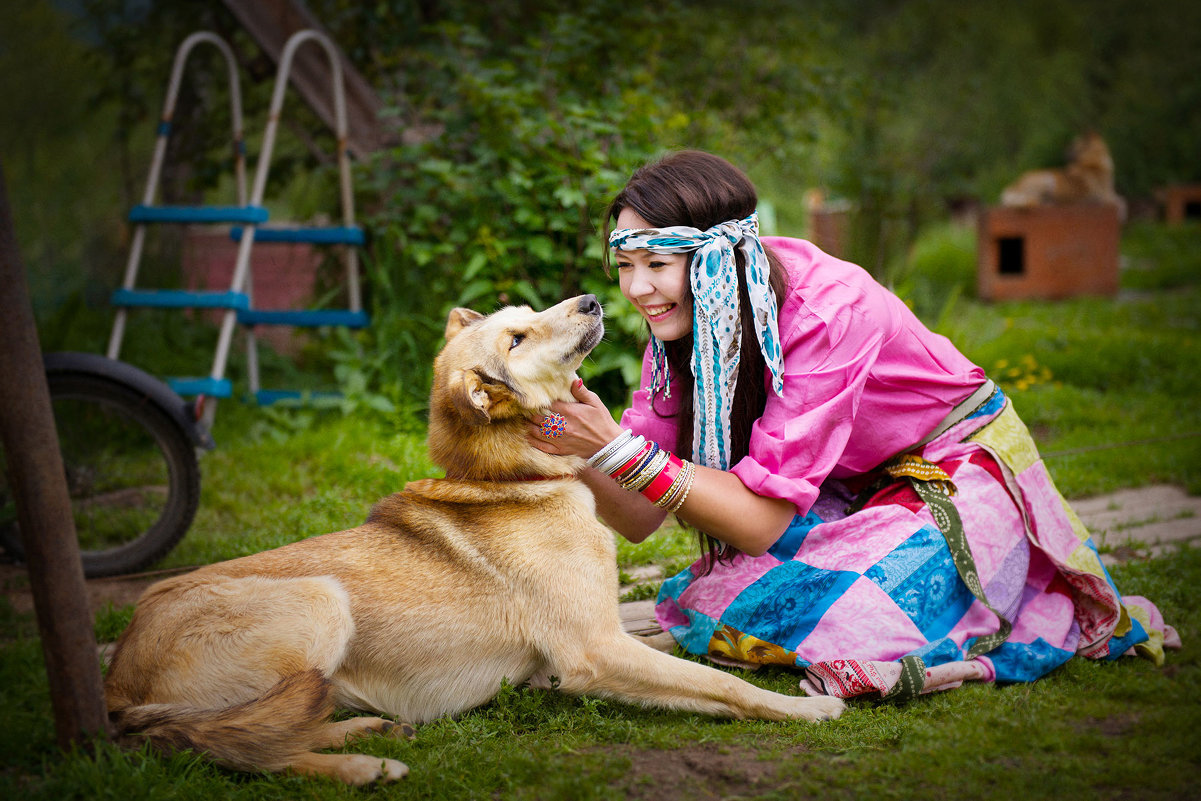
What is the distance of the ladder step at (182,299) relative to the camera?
5.39 meters

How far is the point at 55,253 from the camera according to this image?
7969mm

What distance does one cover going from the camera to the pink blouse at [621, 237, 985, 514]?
270cm

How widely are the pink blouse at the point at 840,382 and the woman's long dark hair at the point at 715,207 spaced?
75mm

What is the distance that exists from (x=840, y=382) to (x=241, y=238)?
4.89 meters

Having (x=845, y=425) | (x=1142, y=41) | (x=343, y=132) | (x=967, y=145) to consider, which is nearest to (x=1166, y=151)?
(x=1142, y=41)

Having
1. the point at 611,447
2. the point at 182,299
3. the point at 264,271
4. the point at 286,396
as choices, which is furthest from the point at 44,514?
the point at 264,271

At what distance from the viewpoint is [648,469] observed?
2.73 meters

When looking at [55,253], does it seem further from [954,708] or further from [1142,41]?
[1142,41]

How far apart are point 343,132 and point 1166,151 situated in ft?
54.9

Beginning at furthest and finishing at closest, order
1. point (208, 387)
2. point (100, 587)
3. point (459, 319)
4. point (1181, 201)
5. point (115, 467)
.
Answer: point (1181, 201)
point (208, 387)
point (115, 467)
point (100, 587)
point (459, 319)

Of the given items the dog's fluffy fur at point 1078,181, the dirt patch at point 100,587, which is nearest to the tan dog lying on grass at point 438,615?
the dirt patch at point 100,587

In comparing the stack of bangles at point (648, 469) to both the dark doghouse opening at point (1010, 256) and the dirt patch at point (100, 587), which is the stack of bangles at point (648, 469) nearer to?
the dirt patch at point (100, 587)

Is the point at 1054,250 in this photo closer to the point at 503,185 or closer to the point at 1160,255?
the point at 1160,255

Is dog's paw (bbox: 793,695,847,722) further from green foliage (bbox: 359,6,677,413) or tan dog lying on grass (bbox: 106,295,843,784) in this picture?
green foliage (bbox: 359,6,677,413)
